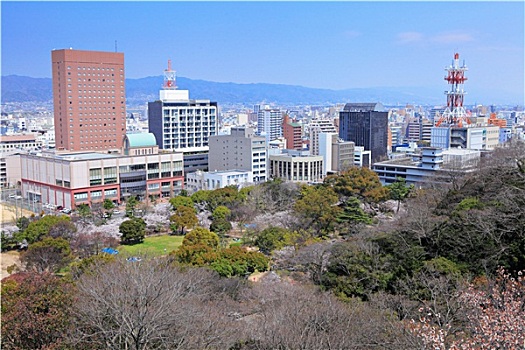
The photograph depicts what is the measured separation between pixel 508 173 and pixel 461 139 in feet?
66.6

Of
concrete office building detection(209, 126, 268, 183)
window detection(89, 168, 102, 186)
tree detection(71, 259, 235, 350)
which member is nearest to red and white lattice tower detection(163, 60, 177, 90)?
concrete office building detection(209, 126, 268, 183)

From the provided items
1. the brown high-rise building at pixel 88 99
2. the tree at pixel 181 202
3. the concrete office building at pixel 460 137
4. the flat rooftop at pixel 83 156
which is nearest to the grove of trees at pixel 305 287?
the tree at pixel 181 202

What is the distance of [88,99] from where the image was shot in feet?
120

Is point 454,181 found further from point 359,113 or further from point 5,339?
point 359,113

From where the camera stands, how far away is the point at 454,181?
20.7m

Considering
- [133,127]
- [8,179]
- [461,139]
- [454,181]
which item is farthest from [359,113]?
[133,127]

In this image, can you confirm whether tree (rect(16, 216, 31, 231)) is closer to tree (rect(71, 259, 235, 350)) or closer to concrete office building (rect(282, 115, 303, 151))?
tree (rect(71, 259, 235, 350))

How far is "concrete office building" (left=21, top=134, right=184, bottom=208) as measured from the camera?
84.1ft

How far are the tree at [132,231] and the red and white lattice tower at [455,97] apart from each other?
79.7 ft

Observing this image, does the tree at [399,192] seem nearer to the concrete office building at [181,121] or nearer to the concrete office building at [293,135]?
the concrete office building at [181,121]

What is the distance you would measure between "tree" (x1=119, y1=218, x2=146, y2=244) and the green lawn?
0.31m

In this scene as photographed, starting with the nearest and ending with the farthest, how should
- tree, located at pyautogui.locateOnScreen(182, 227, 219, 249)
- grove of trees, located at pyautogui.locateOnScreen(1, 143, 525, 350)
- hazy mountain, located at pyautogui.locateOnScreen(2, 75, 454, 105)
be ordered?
grove of trees, located at pyautogui.locateOnScreen(1, 143, 525, 350)
tree, located at pyautogui.locateOnScreen(182, 227, 219, 249)
hazy mountain, located at pyautogui.locateOnScreen(2, 75, 454, 105)

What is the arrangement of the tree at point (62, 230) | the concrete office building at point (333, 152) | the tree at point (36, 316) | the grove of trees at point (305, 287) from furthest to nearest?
the concrete office building at point (333, 152), the tree at point (62, 230), the grove of trees at point (305, 287), the tree at point (36, 316)

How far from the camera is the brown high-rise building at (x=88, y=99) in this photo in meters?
35.6
